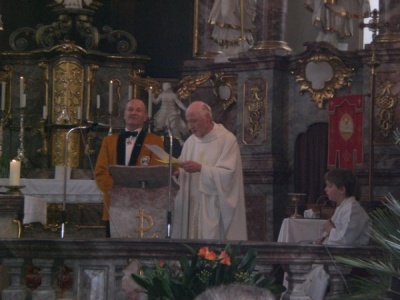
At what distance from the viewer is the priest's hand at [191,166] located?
28.3 feet

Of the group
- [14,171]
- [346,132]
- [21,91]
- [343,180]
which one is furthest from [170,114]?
[343,180]

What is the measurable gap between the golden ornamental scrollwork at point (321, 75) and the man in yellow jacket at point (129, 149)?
5.34 metres

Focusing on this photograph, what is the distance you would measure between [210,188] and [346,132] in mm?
4902

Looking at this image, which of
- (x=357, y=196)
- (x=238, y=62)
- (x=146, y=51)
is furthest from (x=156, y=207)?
(x=146, y=51)

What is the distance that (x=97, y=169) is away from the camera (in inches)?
375

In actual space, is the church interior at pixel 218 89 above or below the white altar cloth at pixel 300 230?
above

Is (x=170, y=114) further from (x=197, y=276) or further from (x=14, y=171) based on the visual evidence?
(x=197, y=276)

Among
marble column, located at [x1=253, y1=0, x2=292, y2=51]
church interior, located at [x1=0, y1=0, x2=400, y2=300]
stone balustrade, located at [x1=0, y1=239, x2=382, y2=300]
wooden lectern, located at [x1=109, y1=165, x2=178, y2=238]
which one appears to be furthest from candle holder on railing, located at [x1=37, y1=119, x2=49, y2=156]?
stone balustrade, located at [x1=0, y1=239, x2=382, y2=300]

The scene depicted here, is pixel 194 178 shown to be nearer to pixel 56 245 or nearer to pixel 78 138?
pixel 56 245

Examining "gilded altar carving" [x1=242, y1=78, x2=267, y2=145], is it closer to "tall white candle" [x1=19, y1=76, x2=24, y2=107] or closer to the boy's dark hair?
"tall white candle" [x1=19, y1=76, x2=24, y2=107]

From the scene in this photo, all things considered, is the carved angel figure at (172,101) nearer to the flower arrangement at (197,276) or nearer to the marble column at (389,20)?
the marble column at (389,20)

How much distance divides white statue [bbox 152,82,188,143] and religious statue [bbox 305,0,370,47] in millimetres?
2225

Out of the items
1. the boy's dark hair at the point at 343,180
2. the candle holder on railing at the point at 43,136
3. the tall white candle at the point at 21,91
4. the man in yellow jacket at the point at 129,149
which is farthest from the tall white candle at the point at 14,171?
the candle holder on railing at the point at 43,136

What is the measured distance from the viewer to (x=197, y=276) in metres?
6.15
